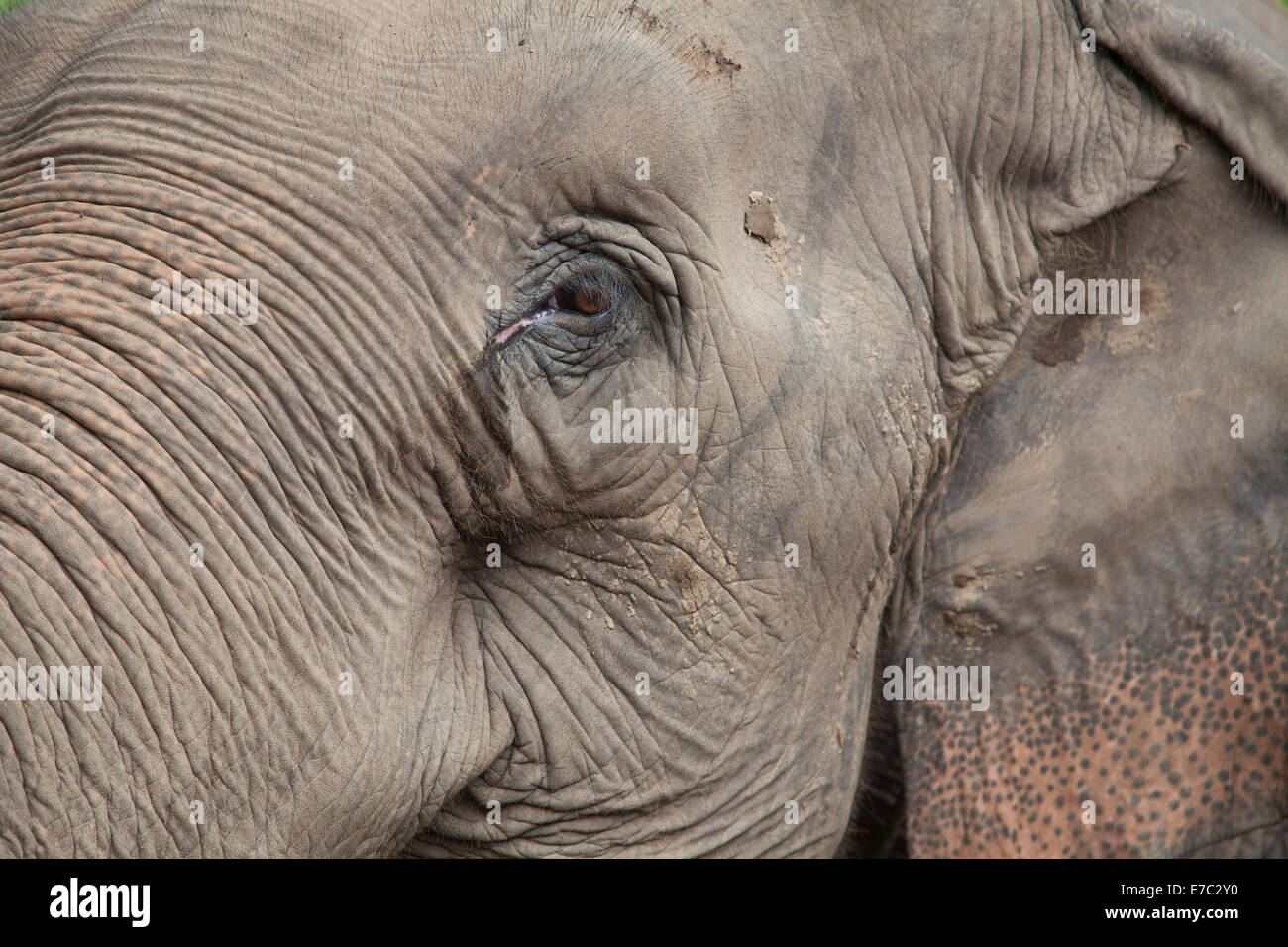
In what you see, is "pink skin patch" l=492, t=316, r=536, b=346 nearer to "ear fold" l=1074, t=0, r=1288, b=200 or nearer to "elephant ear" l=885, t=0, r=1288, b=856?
"elephant ear" l=885, t=0, r=1288, b=856

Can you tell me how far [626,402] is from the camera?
2141mm

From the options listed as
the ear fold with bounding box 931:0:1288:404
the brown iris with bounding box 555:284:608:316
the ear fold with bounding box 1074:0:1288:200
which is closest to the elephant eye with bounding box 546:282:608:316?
the brown iris with bounding box 555:284:608:316

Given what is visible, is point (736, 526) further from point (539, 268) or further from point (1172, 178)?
point (1172, 178)

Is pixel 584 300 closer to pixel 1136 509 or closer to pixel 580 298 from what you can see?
pixel 580 298

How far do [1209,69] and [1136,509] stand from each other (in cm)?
74

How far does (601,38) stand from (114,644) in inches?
43.2

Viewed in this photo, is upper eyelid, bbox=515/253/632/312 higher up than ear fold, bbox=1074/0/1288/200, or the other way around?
ear fold, bbox=1074/0/1288/200

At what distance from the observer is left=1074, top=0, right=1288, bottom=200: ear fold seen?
2.36m

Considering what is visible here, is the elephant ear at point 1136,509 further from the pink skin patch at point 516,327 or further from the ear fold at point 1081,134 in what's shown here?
the pink skin patch at point 516,327

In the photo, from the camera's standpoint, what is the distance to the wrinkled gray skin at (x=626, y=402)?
1873mm

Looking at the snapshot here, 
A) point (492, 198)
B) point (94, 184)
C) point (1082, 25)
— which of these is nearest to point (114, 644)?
point (94, 184)

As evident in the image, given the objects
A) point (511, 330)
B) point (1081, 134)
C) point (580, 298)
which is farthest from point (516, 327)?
point (1081, 134)
